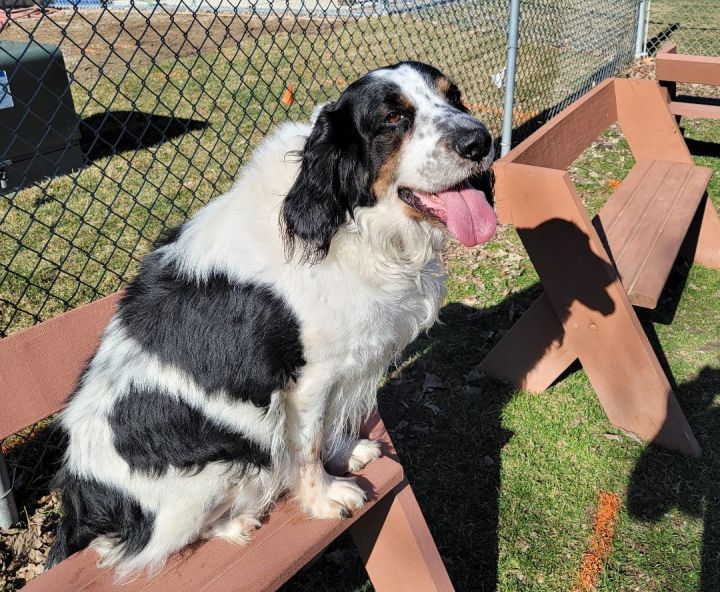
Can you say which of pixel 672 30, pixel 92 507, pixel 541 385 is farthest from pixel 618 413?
pixel 672 30

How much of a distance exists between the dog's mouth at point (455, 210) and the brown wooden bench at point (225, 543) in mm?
854

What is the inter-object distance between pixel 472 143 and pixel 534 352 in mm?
1683

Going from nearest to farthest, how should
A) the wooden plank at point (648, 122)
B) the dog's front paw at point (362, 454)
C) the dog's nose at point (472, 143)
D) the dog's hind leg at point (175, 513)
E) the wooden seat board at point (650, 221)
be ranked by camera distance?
the dog's hind leg at point (175, 513) < the dog's nose at point (472, 143) < the dog's front paw at point (362, 454) < the wooden seat board at point (650, 221) < the wooden plank at point (648, 122)

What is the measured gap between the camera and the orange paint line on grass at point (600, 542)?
2750 mm

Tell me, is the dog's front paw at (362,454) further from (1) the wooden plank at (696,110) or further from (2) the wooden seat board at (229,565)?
(1) the wooden plank at (696,110)

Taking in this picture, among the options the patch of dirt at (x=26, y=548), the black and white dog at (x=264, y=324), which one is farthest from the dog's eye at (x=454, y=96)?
the patch of dirt at (x=26, y=548)

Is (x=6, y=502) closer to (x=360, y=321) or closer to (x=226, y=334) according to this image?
(x=226, y=334)

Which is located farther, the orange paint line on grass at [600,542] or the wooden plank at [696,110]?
the wooden plank at [696,110]

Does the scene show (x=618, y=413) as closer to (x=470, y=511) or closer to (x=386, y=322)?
(x=470, y=511)

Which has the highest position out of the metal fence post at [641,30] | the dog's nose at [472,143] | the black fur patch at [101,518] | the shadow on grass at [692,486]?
the dog's nose at [472,143]

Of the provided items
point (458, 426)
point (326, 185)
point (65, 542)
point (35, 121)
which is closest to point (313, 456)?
point (65, 542)

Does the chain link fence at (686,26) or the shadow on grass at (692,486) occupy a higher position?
the shadow on grass at (692,486)

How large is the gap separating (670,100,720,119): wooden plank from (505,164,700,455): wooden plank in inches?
115

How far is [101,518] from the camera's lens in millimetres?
2213
